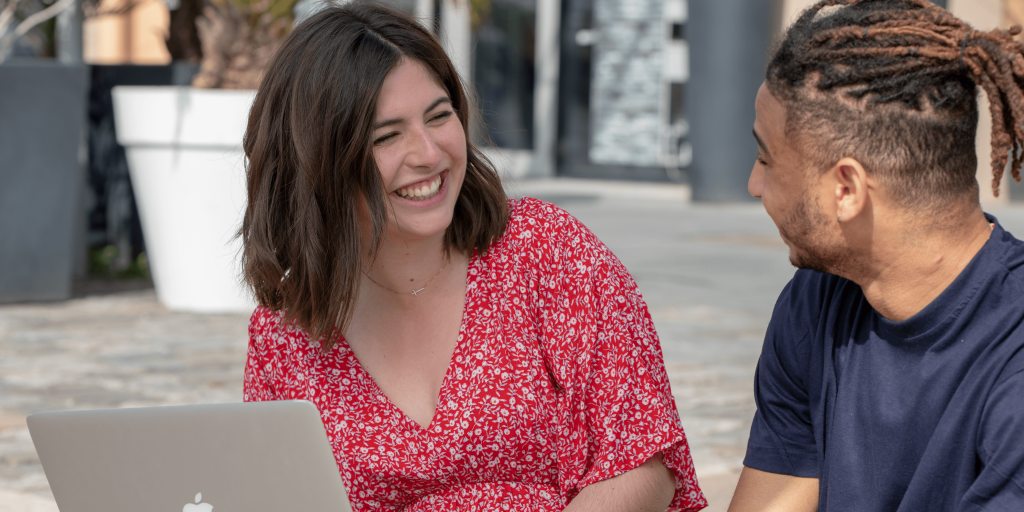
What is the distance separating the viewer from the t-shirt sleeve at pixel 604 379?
70.8 inches

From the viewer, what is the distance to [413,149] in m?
1.90

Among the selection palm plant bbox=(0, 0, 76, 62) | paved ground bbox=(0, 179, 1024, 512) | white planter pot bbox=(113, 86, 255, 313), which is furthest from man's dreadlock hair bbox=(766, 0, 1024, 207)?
palm plant bbox=(0, 0, 76, 62)

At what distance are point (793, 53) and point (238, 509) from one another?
0.96 meters

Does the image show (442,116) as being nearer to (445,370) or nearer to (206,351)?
(445,370)

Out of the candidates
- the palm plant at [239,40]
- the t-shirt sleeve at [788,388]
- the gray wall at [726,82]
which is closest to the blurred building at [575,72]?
the gray wall at [726,82]

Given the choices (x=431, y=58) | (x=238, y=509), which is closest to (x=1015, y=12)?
(x=431, y=58)

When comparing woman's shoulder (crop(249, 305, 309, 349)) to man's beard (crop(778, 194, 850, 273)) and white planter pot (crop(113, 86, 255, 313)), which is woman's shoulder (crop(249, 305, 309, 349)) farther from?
white planter pot (crop(113, 86, 255, 313))

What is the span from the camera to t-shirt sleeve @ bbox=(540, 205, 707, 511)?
180 centimetres

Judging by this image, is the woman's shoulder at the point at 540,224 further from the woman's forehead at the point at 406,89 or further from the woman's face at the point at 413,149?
the woman's forehead at the point at 406,89

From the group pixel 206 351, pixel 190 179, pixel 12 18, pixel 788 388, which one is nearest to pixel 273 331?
pixel 788 388

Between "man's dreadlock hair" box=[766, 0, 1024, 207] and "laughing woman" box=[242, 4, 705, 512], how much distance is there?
0.58 metres

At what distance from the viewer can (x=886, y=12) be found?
55.4 inches

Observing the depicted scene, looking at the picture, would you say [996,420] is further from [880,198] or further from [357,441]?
[357,441]

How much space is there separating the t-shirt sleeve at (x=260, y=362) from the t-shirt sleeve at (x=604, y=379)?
0.53m
